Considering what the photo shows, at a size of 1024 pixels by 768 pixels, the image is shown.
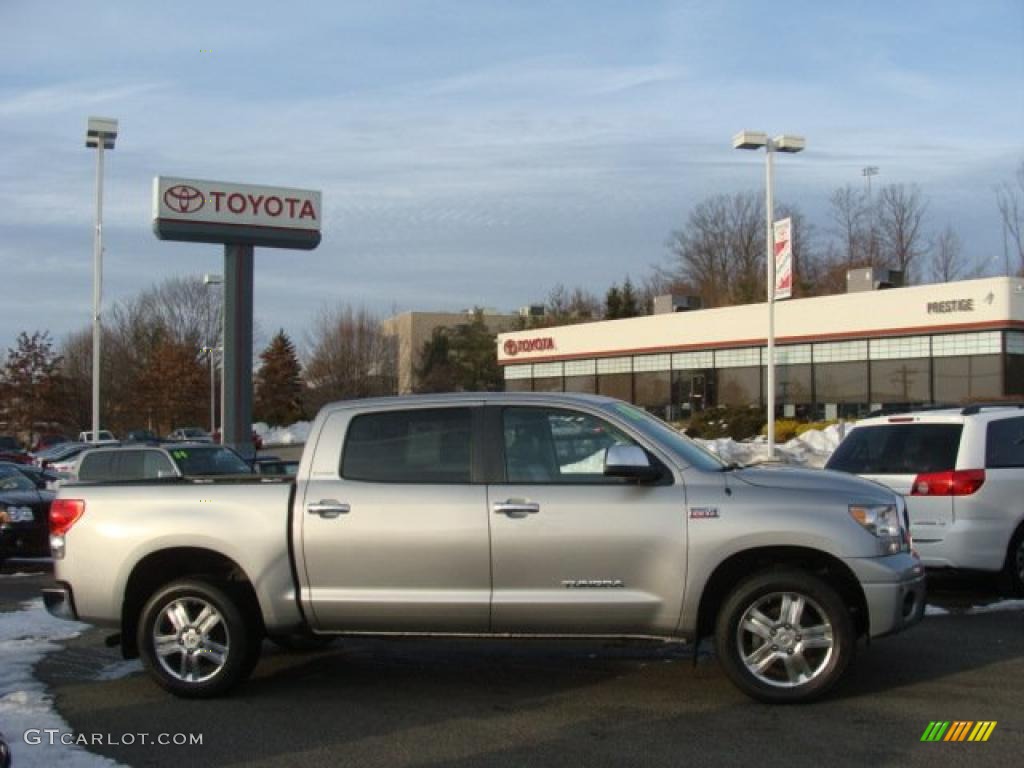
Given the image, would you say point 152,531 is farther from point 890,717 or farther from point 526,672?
point 890,717

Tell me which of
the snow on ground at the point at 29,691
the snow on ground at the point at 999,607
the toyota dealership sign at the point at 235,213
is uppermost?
the toyota dealership sign at the point at 235,213

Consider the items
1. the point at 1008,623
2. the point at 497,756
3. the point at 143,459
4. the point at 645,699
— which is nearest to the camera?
the point at 497,756

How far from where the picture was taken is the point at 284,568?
6938 millimetres

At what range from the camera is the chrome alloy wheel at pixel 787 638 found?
6602 millimetres

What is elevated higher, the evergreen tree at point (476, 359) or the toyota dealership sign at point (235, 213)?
the toyota dealership sign at point (235, 213)

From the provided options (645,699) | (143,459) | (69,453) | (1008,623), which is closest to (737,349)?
(69,453)

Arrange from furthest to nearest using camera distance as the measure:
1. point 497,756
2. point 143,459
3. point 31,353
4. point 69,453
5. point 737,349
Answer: point 31,353 < point 737,349 < point 69,453 < point 143,459 < point 497,756

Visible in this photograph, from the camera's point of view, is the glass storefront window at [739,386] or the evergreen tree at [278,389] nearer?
the glass storefront window at [739,386]

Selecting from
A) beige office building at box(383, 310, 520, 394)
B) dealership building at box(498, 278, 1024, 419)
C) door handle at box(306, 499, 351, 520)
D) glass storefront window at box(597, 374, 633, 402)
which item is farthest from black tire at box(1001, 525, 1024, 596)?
beige office building at box(383, 310, 520, 394)

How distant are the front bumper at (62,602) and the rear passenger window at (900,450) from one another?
6710mm

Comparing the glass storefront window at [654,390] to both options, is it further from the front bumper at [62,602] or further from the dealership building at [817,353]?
Result: the front bumper at [62,602]

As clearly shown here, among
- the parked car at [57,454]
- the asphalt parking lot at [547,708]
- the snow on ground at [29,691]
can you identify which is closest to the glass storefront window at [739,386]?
the parked car at [57,454]

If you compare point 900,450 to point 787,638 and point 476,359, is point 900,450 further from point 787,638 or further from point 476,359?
point 476,359

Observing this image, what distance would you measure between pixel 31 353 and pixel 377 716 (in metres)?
57.7
